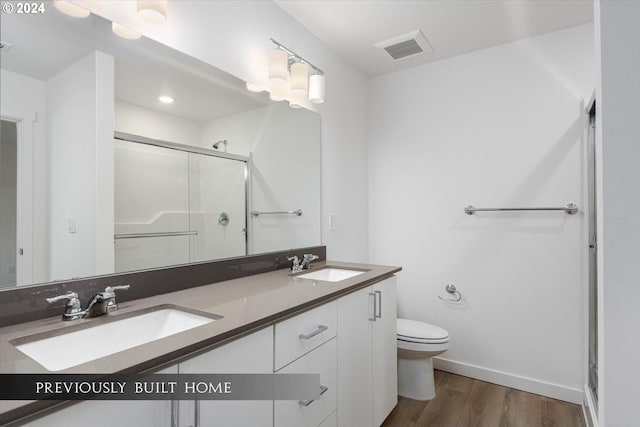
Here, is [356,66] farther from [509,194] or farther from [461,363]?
[461,363]

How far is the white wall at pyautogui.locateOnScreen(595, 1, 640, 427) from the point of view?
0.94 metres

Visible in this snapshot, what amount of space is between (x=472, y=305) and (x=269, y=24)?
2.34 m

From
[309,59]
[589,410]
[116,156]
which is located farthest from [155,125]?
[589,410]

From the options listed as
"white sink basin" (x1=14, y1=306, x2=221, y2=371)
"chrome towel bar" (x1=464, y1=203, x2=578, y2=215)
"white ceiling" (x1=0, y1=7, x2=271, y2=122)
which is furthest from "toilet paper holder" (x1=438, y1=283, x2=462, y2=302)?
"white sink basin" (x1=14, y1=306, x2=221, y2=371)

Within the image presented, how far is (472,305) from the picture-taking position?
2461 millimetres

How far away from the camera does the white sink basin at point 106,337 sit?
2.79ft

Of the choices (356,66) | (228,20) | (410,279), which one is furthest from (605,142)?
(356,66)

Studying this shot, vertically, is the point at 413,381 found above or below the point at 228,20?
below

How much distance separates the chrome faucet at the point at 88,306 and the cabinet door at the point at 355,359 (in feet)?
2.80

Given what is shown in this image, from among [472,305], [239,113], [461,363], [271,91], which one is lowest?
[461,363]

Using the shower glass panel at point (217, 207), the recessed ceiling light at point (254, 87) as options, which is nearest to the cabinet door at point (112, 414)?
the shower glass panel at point (217, 207)

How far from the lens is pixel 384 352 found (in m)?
1.81

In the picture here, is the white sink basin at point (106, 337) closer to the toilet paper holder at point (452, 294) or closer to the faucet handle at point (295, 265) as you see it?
the faucet handle at point (295, 265)

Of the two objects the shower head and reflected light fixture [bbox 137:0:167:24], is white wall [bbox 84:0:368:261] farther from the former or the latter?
the shower head
